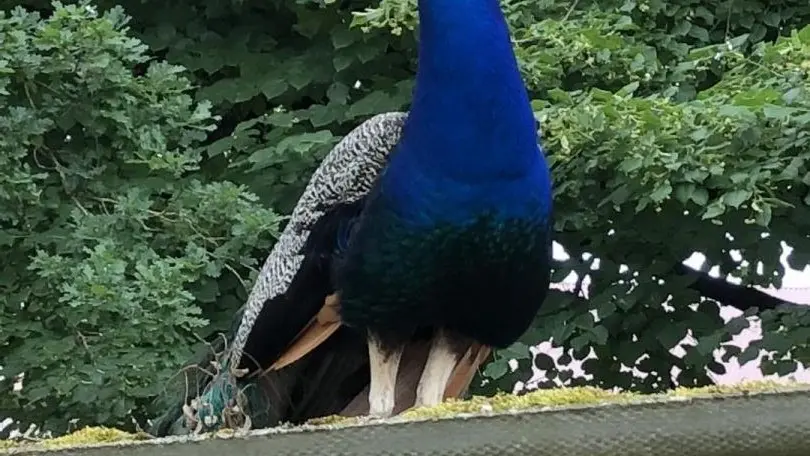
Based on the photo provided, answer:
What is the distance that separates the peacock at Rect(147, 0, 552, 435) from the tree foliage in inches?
A: 18.5

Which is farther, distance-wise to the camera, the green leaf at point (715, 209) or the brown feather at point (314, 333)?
the green leaf at point (715, 209)

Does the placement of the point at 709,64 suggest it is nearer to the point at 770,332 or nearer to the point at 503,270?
the point at 770,332

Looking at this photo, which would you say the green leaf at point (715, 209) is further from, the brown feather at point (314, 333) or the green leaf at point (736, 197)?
the brown feather at point (314, 333)

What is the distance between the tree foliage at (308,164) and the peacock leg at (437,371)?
0.54 metres

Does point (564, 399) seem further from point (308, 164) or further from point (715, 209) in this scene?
point (308, 164)

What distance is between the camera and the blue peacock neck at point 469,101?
1622 mm

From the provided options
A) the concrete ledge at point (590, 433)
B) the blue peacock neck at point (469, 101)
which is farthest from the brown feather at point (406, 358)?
the concrete ledge at point (590, 433)

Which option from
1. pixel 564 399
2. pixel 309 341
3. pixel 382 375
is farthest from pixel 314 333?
pixel 564 399

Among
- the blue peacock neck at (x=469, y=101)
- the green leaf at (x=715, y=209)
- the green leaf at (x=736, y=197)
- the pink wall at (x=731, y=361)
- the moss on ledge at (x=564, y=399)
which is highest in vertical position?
the blue peacock neck at (x=469, y=101)

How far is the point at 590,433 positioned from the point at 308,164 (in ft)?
5.92

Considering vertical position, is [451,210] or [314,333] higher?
[451,210]

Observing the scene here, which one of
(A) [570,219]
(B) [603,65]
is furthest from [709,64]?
(A) [570,219]

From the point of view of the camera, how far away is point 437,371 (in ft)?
5.82

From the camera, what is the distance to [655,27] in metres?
2.68
